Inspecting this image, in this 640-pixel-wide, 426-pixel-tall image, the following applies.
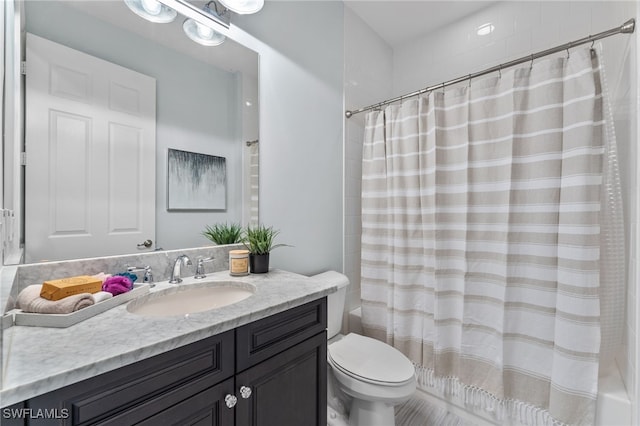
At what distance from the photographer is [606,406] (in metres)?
1.18

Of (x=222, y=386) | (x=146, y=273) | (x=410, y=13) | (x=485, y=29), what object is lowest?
(x=222, y=386)

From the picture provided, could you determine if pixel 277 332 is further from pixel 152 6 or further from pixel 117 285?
pixel 152 6

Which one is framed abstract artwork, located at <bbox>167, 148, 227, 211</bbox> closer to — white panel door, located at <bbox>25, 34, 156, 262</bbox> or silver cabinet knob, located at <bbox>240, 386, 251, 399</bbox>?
white panel door, located at <bbox>25, 34, 156, 262</bbox>

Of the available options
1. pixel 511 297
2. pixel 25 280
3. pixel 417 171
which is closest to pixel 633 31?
pixel 417 171

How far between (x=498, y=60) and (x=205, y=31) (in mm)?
1875

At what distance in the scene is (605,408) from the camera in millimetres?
1179

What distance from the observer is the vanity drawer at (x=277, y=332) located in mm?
840

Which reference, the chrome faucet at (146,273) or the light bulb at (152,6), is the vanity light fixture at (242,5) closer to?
the light bulb at (152,6)

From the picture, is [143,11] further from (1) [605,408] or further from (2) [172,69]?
(1) [605,408]

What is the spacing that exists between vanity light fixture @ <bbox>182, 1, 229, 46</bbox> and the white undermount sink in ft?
3.61

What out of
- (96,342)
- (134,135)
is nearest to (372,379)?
(96,342)

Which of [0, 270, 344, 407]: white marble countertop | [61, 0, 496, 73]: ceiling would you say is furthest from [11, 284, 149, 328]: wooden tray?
[61, 0, 496, 73]: ceiling

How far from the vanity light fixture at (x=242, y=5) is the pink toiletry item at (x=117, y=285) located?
4.03ft

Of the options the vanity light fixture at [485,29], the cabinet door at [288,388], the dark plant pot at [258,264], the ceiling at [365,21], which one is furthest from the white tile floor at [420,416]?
the vanity light fixture at [485,29]
